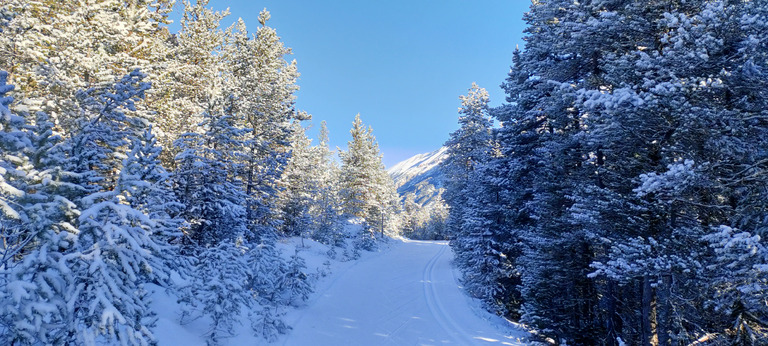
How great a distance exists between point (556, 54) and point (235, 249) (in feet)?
43.0

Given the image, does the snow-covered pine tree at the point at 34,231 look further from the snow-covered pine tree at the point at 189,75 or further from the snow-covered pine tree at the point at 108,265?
the snow-covered pine tree at the point at 189,75

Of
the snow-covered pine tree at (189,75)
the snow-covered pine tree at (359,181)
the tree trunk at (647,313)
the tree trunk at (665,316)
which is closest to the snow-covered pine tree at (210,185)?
the snow-covered pine tree at (189,75)

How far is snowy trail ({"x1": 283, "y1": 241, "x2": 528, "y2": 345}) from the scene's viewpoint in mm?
10750

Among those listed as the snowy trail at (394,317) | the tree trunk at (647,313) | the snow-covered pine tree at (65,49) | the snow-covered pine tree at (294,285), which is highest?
the snow-covered pine tree at (65,49)

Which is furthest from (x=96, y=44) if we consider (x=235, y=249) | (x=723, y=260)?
(x=723, y=260)

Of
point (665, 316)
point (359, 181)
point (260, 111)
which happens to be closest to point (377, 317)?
point (665, 316)

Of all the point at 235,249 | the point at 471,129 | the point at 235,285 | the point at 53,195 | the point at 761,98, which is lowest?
the point at 235,285

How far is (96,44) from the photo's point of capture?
991 centimetres

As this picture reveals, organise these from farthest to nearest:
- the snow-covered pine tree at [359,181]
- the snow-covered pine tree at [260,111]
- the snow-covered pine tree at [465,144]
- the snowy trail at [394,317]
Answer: the snow-covered pine tree at [359,181], the snow-covered pine tree at [465,144], the snow-covered pine tree at [260,111], the snowy trail at [394,317]

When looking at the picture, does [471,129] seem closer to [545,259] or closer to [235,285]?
[545,259]

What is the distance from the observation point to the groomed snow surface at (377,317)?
9.26 metres

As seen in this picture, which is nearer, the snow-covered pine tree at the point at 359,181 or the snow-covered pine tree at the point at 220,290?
the snow-covered pine tree at the point at 220,290

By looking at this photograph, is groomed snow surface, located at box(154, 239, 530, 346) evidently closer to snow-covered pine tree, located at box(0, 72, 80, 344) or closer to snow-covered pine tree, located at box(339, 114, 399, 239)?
snow-covered pine tree, located at box(0, 72, 80, 344)

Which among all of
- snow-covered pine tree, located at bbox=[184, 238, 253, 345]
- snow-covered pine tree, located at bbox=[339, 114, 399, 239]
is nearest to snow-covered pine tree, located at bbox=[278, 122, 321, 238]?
snow-covered pine tree, located at bbox=[339, 114, 399, 239]
